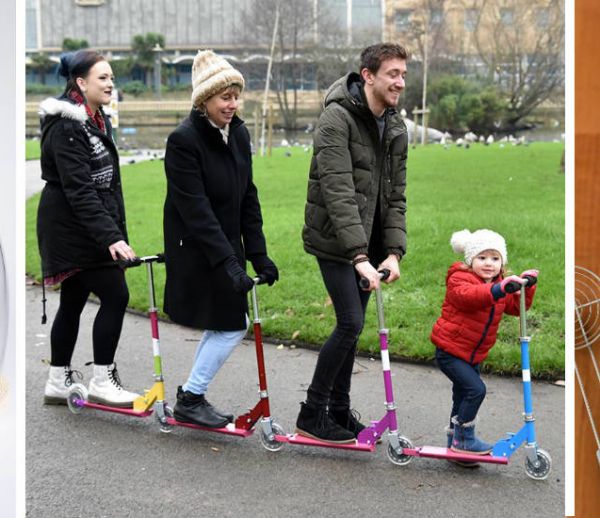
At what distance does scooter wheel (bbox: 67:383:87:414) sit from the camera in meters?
3.72

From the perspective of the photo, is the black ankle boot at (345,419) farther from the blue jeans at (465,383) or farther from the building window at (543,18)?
the building window at (543,18)

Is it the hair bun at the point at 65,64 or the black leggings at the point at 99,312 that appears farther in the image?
the black leggings at the point at 99,312

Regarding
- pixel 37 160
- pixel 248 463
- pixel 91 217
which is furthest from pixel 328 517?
pixel 37 160

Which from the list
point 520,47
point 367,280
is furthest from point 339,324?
point 520,47

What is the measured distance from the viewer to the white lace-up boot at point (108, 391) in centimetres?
370

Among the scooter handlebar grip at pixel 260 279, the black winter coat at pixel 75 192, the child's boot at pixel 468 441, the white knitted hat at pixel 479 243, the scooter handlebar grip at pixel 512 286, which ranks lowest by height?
the child's boot at pixel 468 441

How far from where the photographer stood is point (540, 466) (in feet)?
10.2

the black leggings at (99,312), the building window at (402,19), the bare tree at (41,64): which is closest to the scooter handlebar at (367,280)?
the black leggings at (99,312)

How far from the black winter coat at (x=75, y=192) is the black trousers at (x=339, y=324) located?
88 cm

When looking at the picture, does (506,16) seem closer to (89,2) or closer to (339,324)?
(89,2)

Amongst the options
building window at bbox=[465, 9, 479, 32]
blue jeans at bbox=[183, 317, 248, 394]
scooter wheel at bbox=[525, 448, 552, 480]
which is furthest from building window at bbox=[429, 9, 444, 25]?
scooter wheel at bbox=[525, 448, 552, 480]

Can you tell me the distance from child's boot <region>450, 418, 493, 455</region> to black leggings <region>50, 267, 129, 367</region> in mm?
1489

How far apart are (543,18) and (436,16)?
34.9 inches

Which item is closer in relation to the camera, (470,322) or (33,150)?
(470,322)
